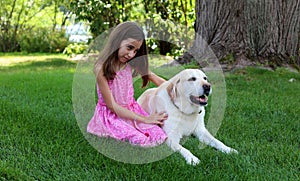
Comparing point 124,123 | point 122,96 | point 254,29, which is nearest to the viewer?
point 124,123

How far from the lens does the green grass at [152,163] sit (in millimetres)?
2434

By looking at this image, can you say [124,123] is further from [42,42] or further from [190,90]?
[42,42]

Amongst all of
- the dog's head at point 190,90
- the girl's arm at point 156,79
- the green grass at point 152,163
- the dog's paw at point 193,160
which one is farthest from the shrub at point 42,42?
the dog's paw at point 193,160

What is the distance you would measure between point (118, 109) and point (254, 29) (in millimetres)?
3424

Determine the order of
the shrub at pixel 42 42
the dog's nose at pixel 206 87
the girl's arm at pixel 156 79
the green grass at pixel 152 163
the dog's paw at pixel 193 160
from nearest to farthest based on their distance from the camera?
the green grass at pixel 152 163 < the dog's paw at pixel 193 160 < the dog's nose at pixel 206 87 < the girl's arm at pixel 156 79 < the shrub at pixel 42 42

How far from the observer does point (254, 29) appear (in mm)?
5820

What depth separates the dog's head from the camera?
275 cm

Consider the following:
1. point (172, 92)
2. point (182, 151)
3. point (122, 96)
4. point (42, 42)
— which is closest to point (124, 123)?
point (122, 96)

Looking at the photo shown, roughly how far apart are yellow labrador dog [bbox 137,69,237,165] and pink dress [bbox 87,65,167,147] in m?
0.12

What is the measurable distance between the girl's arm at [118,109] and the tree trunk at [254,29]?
2.97 meters

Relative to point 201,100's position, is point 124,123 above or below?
below

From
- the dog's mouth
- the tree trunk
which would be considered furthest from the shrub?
the dog's mouth

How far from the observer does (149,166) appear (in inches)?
97.9

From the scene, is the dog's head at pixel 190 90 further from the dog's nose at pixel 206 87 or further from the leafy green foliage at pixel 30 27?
the leafy green foliage at pixel 30 27
